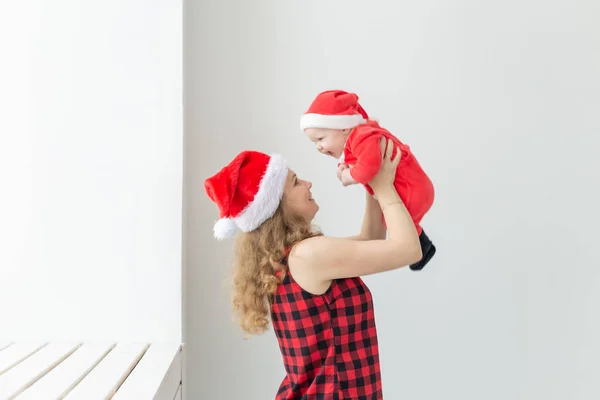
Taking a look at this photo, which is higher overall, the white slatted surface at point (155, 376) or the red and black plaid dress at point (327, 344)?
the red and black plaid dress at point (327, 344)

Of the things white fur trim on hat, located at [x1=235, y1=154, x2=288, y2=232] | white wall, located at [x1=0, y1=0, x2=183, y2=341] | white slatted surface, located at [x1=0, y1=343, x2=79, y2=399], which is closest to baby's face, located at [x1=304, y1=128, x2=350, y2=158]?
white fur trim on hat, located at [x1=235, y1=154, x2=288, y2=232]

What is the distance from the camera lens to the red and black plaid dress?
1.39 m

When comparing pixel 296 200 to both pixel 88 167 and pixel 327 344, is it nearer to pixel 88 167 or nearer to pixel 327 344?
pixel 327 344

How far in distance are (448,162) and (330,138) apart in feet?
2.69

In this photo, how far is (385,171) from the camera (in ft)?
4.56

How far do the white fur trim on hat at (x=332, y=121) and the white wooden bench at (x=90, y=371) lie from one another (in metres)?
0.64

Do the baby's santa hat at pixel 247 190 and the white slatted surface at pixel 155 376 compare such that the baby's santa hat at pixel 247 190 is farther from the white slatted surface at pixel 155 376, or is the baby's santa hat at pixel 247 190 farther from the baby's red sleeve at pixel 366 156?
the white slatted surface at pixel 155 376

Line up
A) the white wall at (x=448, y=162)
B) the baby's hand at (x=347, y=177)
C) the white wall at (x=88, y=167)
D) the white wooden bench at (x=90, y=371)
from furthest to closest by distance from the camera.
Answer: the white wall at (x=448, y=162), the white wall at (x=88, y=167), the baby's hand at (x=347, y=177), the white wooden bench at (x=90, y=371)

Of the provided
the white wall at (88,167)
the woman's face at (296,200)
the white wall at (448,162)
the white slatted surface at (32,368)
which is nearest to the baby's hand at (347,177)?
the woman's face at (296,200)

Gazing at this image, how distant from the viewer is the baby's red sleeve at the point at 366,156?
1350 millimetres

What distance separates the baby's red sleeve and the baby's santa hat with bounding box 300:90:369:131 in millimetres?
50

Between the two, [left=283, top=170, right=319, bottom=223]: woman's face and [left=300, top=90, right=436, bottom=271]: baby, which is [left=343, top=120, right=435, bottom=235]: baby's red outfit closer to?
[left=300, top=90, right=436, bottom=271]: baby

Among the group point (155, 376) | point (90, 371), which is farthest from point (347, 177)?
point (90, 371)

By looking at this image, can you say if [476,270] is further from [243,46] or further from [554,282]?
[243,46]
